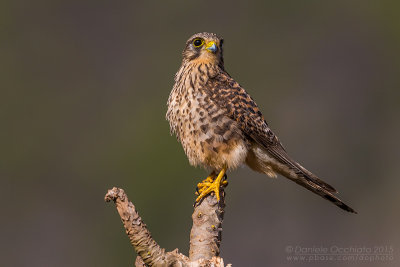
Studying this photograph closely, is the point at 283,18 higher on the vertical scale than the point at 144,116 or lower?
higher

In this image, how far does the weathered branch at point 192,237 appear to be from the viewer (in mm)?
3846

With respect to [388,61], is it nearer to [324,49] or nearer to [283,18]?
[324,49]

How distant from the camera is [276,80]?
1941 centimetres

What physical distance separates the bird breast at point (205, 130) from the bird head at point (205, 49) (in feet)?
0.90

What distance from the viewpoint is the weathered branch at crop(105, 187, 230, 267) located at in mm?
3846

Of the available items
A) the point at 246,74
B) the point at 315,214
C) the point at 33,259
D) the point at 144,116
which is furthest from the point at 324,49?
the point at 33,259

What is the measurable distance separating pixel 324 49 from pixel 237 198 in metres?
7.33

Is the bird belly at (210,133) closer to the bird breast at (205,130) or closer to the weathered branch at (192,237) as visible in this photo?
the bird breast at (205,130)

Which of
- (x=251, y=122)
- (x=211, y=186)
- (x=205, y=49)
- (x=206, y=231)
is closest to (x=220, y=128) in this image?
(x=251, y=122)

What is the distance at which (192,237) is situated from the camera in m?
4.39

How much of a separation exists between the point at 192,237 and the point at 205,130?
1134 millimetres

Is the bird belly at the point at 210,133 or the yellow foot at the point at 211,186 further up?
→ the bird belly at the point at 210,133

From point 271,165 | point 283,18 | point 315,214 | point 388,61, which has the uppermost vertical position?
point 283,18

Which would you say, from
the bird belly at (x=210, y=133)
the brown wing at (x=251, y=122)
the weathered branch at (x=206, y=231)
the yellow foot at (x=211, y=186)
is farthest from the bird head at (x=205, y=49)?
the weathered branch at (x=206, y=231)
